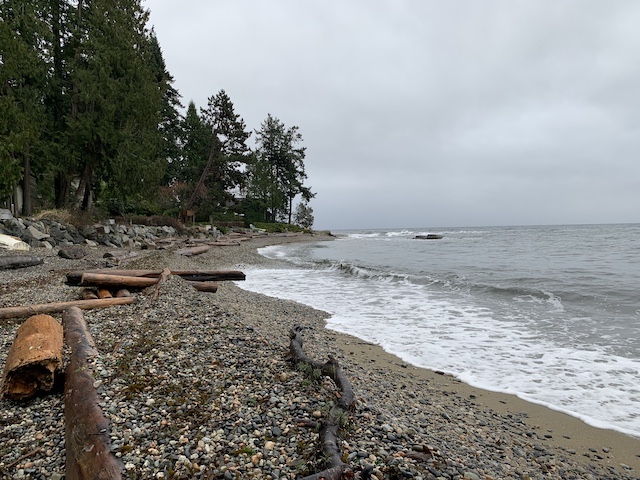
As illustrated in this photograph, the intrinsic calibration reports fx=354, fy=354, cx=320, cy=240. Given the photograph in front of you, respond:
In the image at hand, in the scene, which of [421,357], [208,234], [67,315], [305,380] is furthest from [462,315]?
[208,234]

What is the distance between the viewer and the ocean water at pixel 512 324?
515cm

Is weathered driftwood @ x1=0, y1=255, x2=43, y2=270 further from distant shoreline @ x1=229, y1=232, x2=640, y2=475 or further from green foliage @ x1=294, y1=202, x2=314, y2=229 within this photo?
green foliage @ x1=294, y1=202, x2=314, y2=229

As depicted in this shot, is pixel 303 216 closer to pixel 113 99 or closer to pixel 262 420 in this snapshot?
pixel 113 99

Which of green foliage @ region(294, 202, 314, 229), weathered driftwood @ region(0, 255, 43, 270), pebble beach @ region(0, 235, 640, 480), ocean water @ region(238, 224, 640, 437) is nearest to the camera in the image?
pebble beach @ region(0, 235, 640, 480)

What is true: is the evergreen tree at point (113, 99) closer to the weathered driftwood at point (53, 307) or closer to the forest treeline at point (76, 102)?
the forest treeline at point (76, 102)

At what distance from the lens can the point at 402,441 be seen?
110 inches

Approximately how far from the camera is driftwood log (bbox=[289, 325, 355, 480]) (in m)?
2.20

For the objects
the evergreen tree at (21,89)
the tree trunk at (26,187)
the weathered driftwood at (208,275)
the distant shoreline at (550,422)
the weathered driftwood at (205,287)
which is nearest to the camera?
the distant shoreline at (550,422)

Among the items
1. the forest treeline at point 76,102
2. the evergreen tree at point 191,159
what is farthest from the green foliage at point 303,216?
the forest treeline at point 76,102

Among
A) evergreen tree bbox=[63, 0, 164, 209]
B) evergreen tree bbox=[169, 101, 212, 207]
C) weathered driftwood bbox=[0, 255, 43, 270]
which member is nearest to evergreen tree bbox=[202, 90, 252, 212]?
evergreen tree bbox=[169, 101, 212, 207]

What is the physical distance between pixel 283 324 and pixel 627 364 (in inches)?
239

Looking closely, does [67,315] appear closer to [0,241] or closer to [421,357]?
[421,357]

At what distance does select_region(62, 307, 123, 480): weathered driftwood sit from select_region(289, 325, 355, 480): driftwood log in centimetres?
132

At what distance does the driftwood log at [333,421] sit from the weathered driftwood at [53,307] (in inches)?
171
